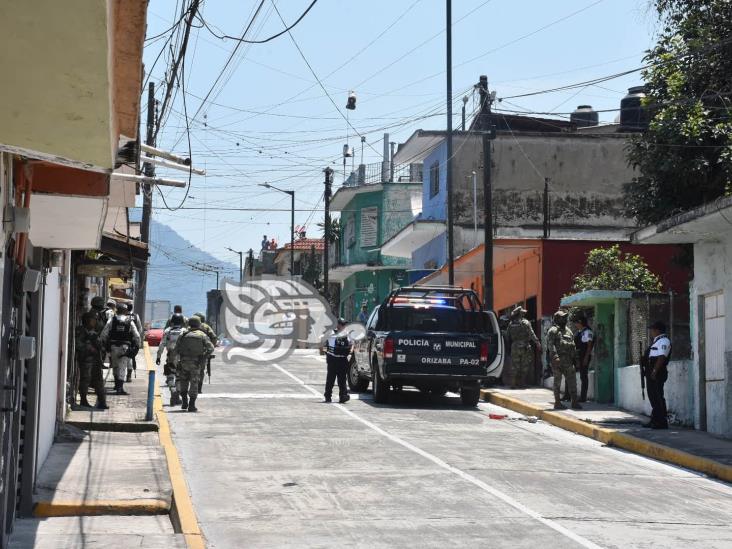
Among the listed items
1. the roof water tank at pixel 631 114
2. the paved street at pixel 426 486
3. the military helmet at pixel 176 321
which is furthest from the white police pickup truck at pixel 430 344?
the roof water tank at pixel 631 114

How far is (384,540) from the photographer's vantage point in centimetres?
896

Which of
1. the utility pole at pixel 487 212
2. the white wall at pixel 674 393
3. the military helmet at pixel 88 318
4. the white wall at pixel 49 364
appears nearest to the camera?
the white wall at pixel 49 364

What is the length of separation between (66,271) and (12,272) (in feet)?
22.1

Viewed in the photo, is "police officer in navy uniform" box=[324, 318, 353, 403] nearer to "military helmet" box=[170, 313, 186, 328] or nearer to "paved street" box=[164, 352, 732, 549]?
"paved street" box=[164, 352, 732, 549]

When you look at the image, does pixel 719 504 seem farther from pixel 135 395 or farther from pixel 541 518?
pixel 135 395

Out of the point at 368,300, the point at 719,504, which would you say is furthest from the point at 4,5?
the point at 368,300

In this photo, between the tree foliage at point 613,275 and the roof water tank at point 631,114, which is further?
the roof water tank at point 631,114

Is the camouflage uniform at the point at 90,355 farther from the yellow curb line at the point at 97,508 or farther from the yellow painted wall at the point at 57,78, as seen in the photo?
the yellow painted wall at the point at 57,78

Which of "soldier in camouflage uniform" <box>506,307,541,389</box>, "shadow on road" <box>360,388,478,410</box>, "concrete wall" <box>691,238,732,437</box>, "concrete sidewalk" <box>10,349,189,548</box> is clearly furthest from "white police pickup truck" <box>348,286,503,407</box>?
"concrete sidewalk" <box>10,349,189,548</box>

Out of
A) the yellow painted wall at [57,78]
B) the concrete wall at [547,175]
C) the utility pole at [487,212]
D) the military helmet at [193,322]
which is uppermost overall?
the concrete wall at [547,175]

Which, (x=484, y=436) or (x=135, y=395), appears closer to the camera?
(x=484, y=436)

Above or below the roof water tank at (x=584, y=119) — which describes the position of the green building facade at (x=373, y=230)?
below

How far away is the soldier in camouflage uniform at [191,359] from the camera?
19562mm

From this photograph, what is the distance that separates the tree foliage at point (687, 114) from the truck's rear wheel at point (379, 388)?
18.8 ft
